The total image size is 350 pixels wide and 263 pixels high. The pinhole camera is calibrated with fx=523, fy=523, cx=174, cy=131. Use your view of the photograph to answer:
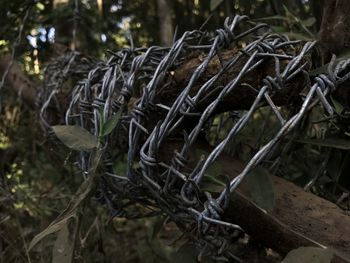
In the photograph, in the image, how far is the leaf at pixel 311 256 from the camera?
616mm

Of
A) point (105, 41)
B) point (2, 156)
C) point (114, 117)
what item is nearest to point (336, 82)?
point (114, 117)

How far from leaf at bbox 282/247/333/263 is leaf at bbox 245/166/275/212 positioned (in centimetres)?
8

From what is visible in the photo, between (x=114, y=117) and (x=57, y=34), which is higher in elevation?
(x=114, y=117)

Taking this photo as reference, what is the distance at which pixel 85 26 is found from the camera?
2.26 m

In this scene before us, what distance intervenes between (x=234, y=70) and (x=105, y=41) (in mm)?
1584

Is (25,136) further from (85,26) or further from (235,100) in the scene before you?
(235,100)

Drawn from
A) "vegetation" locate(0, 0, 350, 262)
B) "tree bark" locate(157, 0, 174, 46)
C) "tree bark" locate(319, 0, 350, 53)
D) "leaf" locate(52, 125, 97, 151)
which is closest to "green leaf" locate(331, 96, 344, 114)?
"vegetation" locate(0, 0, 350, 262)

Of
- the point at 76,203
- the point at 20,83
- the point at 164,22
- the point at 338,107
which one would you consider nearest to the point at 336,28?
the point at 338,107

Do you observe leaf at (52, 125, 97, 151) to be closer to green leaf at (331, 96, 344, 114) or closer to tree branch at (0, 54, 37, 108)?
green leaf at (331, 96, 344, 114)

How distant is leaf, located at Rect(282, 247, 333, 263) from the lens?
0.62 m

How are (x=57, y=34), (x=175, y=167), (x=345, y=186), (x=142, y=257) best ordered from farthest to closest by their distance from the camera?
(x=57, y=34) → (x=142, y=257) → (x=345, y=186) → (x=175, y=167)

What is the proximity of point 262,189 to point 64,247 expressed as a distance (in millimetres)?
271

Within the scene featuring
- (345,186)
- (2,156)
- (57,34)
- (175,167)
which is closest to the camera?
(175,167)

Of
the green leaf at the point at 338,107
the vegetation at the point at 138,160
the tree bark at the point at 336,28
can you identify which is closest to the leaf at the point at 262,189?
the vegetation at the point at 138,160
